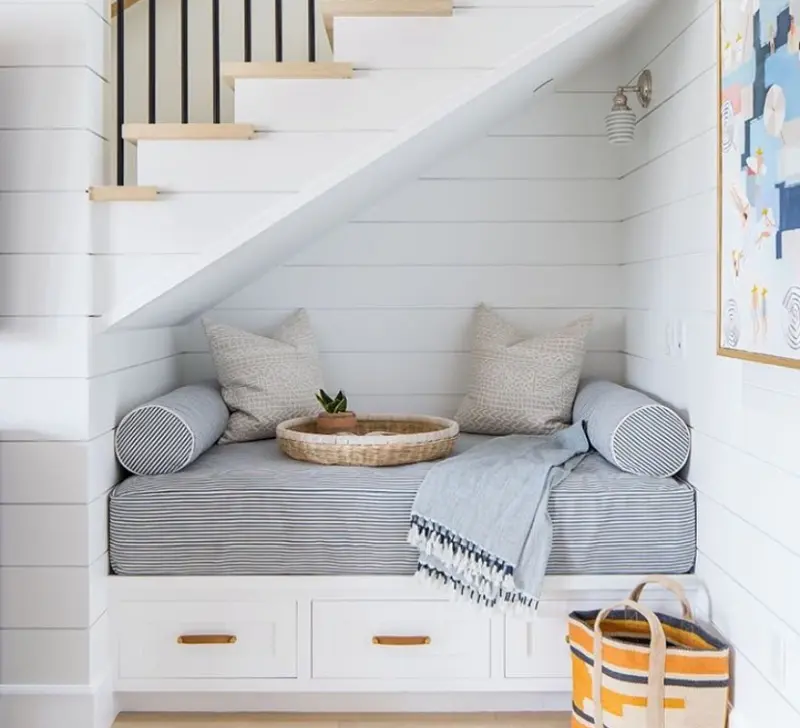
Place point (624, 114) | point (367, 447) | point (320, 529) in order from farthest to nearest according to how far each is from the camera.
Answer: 1. point (624, 114)
2. point (367, 447)
3. point (320, 529)

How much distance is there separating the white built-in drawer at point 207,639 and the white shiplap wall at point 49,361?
0.40 ft

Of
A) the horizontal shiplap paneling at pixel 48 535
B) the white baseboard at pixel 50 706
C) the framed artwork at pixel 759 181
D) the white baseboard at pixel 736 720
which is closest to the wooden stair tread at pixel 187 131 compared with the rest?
the horizontal shiplap paneling at pixel 48 535

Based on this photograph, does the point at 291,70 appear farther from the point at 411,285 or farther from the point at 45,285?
the point at 411,285

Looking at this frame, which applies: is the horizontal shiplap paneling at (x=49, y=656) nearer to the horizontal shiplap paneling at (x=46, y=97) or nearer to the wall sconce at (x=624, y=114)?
the horizontal shiplap paneling at (x=46, y=97)

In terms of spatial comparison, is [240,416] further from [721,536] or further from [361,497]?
[721,536]

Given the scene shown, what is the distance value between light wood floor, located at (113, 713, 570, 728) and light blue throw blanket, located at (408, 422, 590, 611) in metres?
0.36

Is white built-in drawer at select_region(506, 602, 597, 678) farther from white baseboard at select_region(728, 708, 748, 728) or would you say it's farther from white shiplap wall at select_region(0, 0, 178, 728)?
white shiplap wall at select_region(0, 0, 178, 728)

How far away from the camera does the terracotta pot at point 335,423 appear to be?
2.71 meters

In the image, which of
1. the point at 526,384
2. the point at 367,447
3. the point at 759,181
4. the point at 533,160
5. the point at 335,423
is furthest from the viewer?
the point at 533,160

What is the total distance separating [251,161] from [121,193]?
335mm

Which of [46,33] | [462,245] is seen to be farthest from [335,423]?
[46,33]

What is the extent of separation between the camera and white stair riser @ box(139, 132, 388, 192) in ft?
7.70

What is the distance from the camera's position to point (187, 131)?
2.33 m

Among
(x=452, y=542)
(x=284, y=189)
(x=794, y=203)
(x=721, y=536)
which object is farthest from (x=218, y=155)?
(x=721, y=536)
